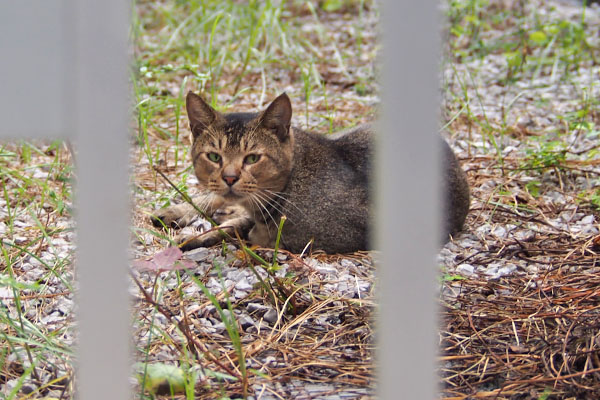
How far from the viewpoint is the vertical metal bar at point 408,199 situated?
1.01m

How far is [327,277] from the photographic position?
242cm

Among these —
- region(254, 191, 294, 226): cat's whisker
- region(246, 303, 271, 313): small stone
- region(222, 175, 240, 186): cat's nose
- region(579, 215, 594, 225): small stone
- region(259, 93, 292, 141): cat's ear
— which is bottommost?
region(579, 215, 594, 225): small stone

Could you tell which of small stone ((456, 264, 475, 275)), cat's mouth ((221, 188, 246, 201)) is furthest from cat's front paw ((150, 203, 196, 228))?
small stone ((456, 264, 475, 275))

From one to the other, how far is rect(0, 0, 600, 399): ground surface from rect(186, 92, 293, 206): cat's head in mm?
236

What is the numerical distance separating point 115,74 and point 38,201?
213 cm

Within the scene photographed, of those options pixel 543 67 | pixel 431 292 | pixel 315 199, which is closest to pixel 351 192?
pixel 315 199

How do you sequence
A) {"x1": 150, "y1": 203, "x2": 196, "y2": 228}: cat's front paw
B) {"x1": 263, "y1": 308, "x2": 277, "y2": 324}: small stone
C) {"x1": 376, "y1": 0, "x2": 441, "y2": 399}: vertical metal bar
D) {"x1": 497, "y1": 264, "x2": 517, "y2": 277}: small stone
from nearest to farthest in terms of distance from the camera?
{"x1": 376, "y1": 0, "x2": 441, "y2": 399}: vertical metal bar
{"x1": 263, "y1": 308, "x2": 277, "y2": 324}: small stone
{"x1": 497, "y1": 264, "x2": 517, "y2": 277}: small stone
{"x1": 150, "y1": 203, "x2": 196, "y2": 228}: cat's front paw

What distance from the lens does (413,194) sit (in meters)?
1.04

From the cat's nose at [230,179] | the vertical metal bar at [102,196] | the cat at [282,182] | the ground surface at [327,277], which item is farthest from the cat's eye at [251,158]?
the vertical metal bar at [102,196]

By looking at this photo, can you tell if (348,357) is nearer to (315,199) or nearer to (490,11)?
(315,199)

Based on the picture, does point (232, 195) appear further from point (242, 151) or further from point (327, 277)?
point (327, 277)

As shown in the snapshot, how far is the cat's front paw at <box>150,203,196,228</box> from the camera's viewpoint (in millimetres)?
2904

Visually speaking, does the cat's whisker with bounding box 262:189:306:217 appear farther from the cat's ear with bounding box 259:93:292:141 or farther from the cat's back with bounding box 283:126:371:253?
the cat's ear with bounding box 259:93:292:141

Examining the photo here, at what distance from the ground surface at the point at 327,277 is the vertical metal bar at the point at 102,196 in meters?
0.43
